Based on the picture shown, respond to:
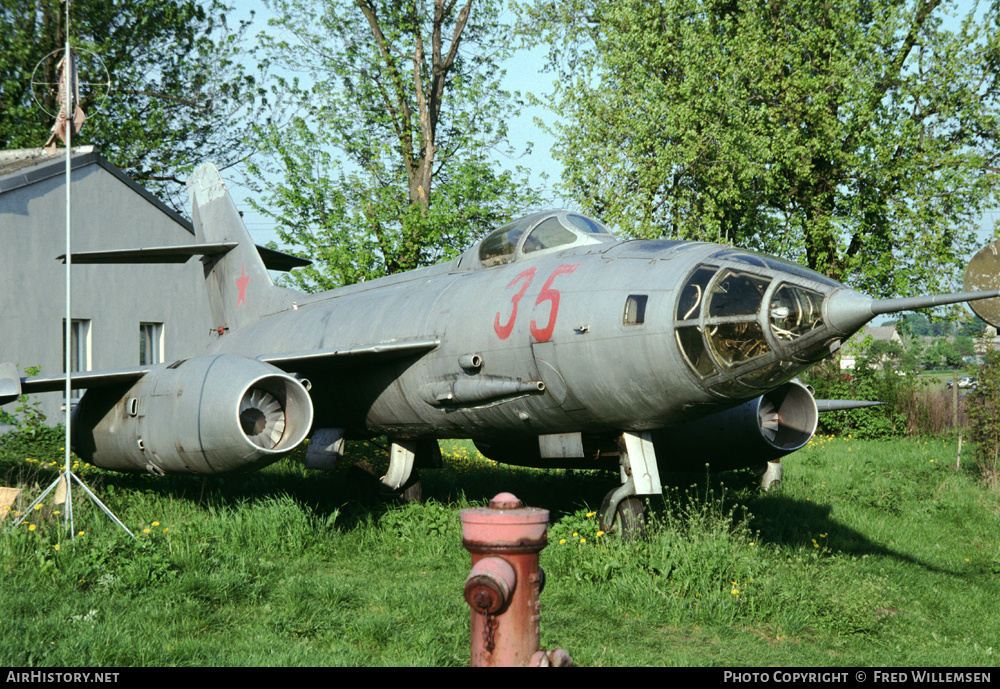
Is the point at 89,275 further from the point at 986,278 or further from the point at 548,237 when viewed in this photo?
the point at 986,278

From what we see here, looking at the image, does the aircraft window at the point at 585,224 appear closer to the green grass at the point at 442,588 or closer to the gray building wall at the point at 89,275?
the green grass at the point at 442,588

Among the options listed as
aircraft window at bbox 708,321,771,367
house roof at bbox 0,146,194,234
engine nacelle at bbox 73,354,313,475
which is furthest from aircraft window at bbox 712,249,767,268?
house roof at bbox 0,146,194,234

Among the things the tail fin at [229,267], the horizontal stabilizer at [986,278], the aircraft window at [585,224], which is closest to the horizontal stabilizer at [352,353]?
the aircraft window at [585,224]

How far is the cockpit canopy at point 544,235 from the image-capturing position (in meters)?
8.30

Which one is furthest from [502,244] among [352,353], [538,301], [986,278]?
[986,278]

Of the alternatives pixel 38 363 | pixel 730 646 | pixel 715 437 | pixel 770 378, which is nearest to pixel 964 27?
pixel 715 437

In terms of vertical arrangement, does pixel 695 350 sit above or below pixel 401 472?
above

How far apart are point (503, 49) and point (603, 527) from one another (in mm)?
21864

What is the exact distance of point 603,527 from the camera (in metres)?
7.92

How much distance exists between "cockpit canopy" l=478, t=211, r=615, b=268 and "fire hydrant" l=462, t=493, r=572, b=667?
4.48 m

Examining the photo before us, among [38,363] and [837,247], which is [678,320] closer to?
[38,363]

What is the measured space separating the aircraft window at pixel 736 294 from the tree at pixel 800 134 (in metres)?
15.7

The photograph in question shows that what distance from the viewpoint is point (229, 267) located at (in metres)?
13.5

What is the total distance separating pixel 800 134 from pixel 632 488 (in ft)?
57.6
